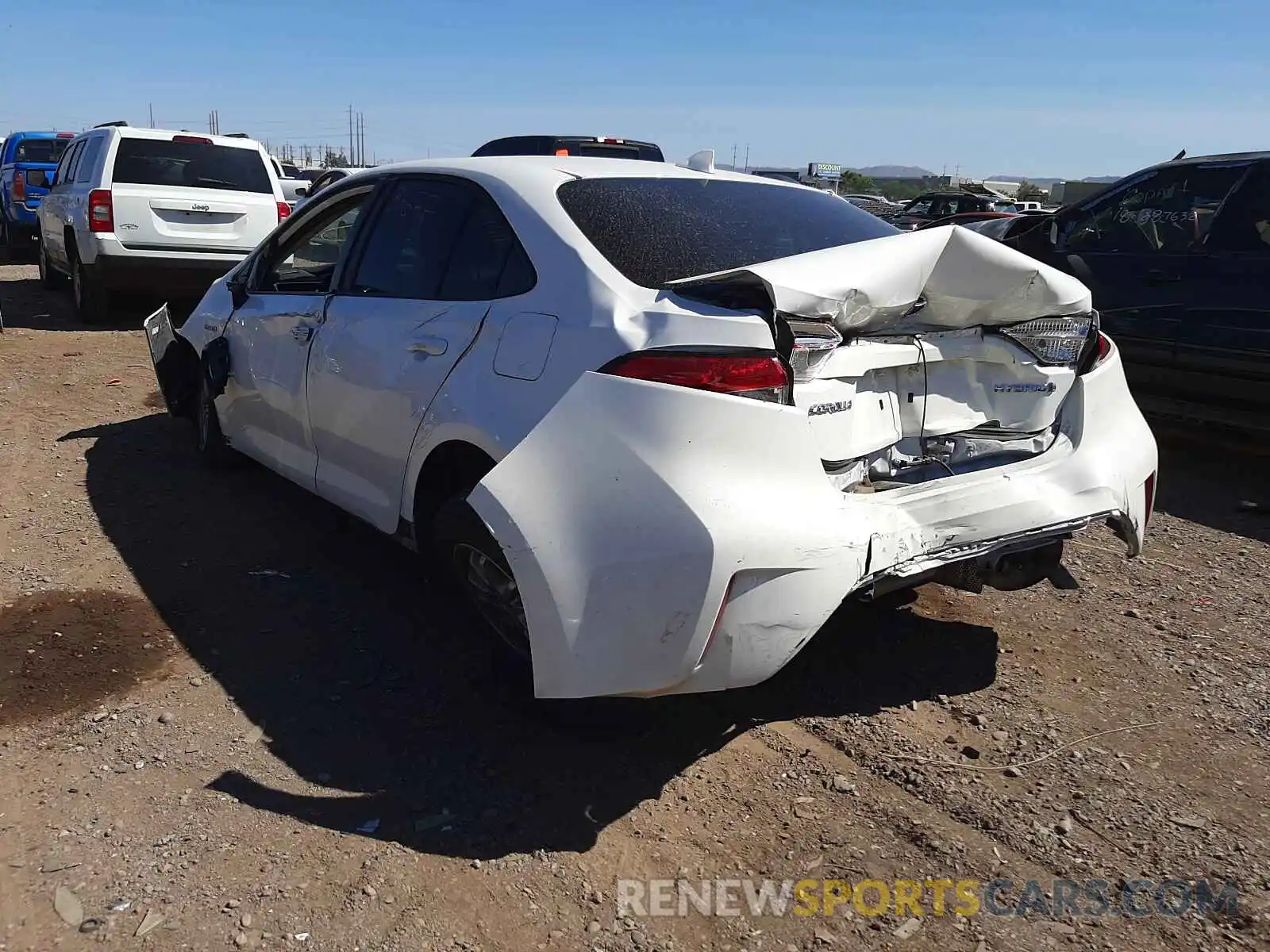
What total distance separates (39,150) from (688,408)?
62.0ft

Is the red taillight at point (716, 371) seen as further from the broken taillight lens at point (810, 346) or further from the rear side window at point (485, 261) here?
the rear side window at point (485, 261)

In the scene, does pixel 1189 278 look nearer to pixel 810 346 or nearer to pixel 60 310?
pixel 810 346

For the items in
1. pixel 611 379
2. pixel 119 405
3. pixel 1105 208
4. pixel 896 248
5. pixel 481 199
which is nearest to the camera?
pixel 611 379

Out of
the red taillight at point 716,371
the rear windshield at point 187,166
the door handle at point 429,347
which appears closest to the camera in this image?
the red taillight at point 716,371

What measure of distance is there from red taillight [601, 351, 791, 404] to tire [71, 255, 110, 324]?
8.87 meters

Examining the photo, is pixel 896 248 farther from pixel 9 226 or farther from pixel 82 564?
pixel 9 226

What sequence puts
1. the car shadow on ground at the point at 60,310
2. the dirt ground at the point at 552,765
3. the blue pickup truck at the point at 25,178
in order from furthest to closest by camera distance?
the blue pickup truck at the point at 25,178
the car shadow on ground at the point at 60,310
the dirt ground at the point at 552,765

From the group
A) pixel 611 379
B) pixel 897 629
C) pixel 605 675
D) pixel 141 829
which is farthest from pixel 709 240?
pixel 141 829

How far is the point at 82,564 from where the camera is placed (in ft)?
14.6

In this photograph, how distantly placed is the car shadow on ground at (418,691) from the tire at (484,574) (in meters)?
0.21

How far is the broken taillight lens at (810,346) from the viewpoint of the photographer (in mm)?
2717

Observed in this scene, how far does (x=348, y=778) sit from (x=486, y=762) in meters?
0.39

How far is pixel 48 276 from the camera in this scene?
1292cm

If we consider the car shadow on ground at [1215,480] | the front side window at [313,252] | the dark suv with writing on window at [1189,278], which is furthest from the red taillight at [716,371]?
the dark suv with writing on window at [1189,278]
